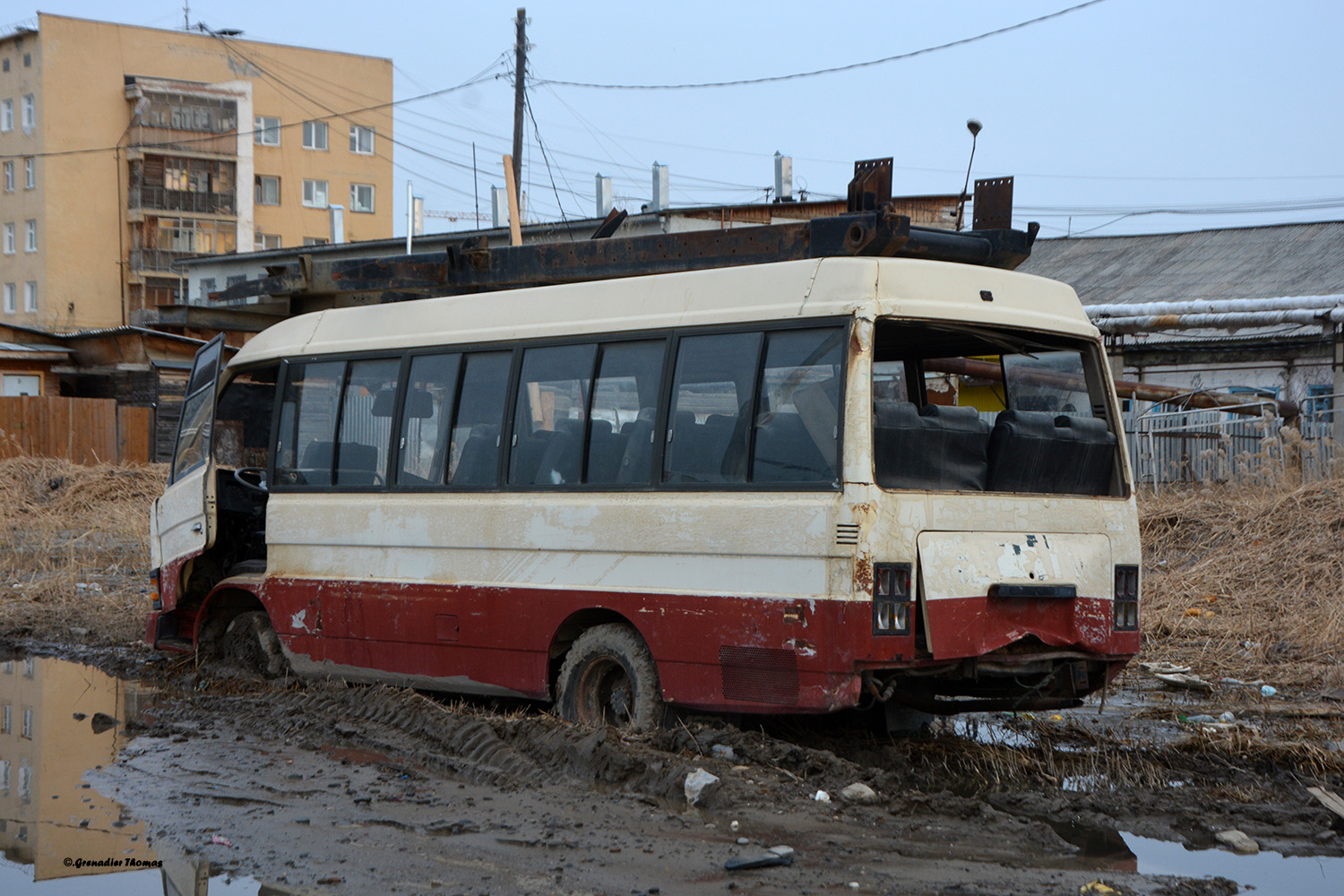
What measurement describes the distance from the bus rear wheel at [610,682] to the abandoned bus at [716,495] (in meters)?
0.02

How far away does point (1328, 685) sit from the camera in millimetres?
9648

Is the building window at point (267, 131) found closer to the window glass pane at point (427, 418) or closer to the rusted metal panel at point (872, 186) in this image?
the window glass pane at point (427, 418)

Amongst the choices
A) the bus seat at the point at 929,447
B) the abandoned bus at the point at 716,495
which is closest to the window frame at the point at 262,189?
the abandoned bus at the point at 716,495

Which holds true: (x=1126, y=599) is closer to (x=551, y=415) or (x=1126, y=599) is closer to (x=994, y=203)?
(x=994, y=203)

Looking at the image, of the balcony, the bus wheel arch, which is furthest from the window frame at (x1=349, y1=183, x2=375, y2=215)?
the bus wheel arch

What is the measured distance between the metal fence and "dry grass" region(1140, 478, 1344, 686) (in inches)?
32.9

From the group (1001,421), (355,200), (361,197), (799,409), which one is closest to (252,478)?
(799,409)

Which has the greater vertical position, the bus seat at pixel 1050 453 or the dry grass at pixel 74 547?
the bus seat at pixel 1050 453

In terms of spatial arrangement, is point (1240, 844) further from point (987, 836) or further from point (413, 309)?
point (413, 309)

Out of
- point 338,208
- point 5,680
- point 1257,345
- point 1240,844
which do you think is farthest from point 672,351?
point 338,208

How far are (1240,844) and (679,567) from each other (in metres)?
2.90

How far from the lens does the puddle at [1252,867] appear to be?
199 inches

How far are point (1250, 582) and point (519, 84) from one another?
22.8 meters

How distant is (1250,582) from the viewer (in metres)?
12.7
